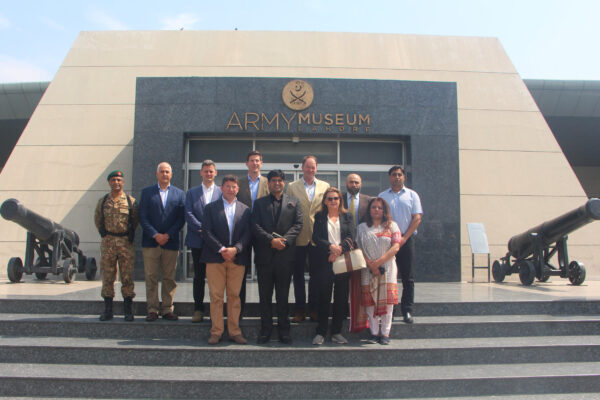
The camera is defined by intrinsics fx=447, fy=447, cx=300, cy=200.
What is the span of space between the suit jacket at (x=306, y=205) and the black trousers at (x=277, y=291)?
394 mm

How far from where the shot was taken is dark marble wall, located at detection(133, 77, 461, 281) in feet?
33.1

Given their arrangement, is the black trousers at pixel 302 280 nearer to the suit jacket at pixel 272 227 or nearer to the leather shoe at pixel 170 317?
the suit jacket at pixel 272 227

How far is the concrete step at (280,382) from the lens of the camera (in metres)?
4.20

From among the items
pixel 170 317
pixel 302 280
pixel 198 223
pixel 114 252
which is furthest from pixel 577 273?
pixel 114 252

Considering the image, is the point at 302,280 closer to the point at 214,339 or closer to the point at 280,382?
the point at 214,339

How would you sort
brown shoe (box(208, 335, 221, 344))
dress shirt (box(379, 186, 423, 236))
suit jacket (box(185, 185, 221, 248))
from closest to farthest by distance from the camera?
brown shoe (box(208, 335, 221, 344)), suit jacket (box(185, 185, 221, 248)), dress shirt (box(379, 186, 423, 236))

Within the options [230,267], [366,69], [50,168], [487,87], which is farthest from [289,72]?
[230,267]

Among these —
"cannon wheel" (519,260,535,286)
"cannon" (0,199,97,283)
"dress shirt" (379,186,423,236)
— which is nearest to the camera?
"dress shirt" (379,186,423,236)

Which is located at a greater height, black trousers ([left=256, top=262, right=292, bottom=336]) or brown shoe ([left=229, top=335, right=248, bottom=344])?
black trousers ([left=256, top=262, right=292, bottom=336])

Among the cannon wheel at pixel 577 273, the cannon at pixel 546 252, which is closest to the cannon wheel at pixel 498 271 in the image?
the cannon at pixel 546 252

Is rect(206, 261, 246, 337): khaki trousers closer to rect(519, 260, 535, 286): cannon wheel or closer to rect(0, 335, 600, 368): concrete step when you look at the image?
rect(0, 335, 600, 368): concrete step

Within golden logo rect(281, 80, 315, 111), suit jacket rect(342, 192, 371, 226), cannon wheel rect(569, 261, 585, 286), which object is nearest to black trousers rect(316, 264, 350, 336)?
suit jacket rect(342, 192, 371, 226)

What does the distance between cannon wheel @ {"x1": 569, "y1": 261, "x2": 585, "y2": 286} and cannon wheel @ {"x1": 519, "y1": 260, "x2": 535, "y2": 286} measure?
0.92 metres

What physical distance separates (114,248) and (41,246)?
17.3 ft
